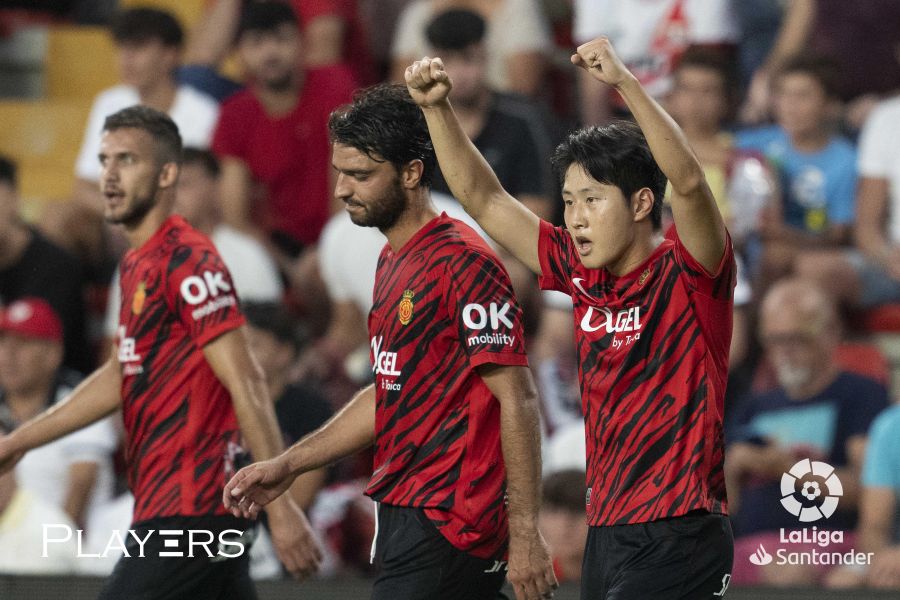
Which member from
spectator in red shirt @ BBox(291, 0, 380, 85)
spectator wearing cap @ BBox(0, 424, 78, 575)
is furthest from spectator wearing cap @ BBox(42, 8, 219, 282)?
spectator wearing cap @ BBox(0, 424, 78, 575)

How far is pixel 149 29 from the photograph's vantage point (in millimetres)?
9117

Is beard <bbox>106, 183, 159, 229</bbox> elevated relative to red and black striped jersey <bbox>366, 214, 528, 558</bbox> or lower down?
elevated

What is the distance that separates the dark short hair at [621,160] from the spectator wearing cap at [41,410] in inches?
130

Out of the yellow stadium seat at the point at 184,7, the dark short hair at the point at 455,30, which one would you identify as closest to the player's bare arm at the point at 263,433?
the dark short hair at the point at 455,30

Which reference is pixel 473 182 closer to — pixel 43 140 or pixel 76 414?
pixel 76 414

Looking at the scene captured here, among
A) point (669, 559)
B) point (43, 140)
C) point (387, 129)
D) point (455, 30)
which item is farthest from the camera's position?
point (43, 140)

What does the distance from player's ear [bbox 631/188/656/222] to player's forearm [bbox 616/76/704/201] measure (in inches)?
11.2

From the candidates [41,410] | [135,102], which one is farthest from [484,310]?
[135,102]

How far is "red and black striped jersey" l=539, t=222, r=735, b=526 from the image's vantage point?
4.20m

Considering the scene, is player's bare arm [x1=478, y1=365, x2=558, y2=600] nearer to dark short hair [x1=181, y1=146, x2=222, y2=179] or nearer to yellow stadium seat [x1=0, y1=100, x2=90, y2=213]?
dark short hair [x1=181, y1=146, x2=222, y2=179]

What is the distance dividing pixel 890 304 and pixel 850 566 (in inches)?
93.7

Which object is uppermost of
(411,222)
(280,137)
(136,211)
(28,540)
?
(280,137)

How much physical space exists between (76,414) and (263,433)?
0.74 m

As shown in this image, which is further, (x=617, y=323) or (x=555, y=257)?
(x=555, y=257)
